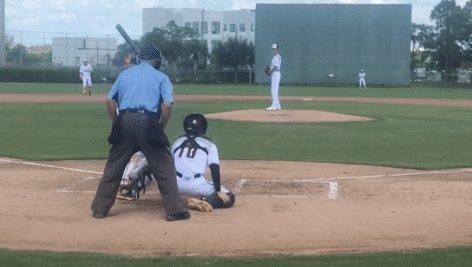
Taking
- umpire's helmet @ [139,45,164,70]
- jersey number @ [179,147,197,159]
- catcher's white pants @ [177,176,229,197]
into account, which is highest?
umpire's helmet @ [139,45,164,70]

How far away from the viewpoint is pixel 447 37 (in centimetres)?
8450

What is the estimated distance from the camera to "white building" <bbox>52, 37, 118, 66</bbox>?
70.4m

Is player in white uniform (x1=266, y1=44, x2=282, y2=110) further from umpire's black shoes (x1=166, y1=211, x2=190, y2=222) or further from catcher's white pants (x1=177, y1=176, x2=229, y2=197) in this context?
umpire's black shoes (x1=166, y1=211, x2=190, y2=222)

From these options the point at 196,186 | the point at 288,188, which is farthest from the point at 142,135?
the point at 288,188

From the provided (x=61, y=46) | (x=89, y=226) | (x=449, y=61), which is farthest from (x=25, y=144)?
(x=449, y=61)

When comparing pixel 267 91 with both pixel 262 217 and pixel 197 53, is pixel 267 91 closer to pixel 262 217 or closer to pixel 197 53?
pixel 197 53

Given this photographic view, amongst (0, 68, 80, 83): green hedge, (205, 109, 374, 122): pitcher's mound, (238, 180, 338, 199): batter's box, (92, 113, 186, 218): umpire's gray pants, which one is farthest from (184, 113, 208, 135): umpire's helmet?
(0, 68, 80, 83): green hedge

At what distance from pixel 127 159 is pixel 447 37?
84.5m

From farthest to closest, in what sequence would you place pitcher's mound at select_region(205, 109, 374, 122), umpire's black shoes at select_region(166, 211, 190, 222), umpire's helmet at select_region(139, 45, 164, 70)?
pitcher's mound at select_region(205, 109, 374, 122)
umpire's helmet at select_region(139, 45, 164, 70)
umpire's black shoes at select_region(166, 211, 190, 222)

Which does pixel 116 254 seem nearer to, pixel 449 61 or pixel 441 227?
pixel 441 227

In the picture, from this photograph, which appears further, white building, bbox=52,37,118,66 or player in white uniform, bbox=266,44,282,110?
white building, bbox=52,37,118,66

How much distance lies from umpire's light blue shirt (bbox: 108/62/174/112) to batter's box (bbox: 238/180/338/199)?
6.84 ft

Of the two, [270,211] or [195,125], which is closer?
[270,211]

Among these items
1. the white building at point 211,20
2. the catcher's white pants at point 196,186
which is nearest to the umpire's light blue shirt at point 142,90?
the catcher's white pants at point 196,186
